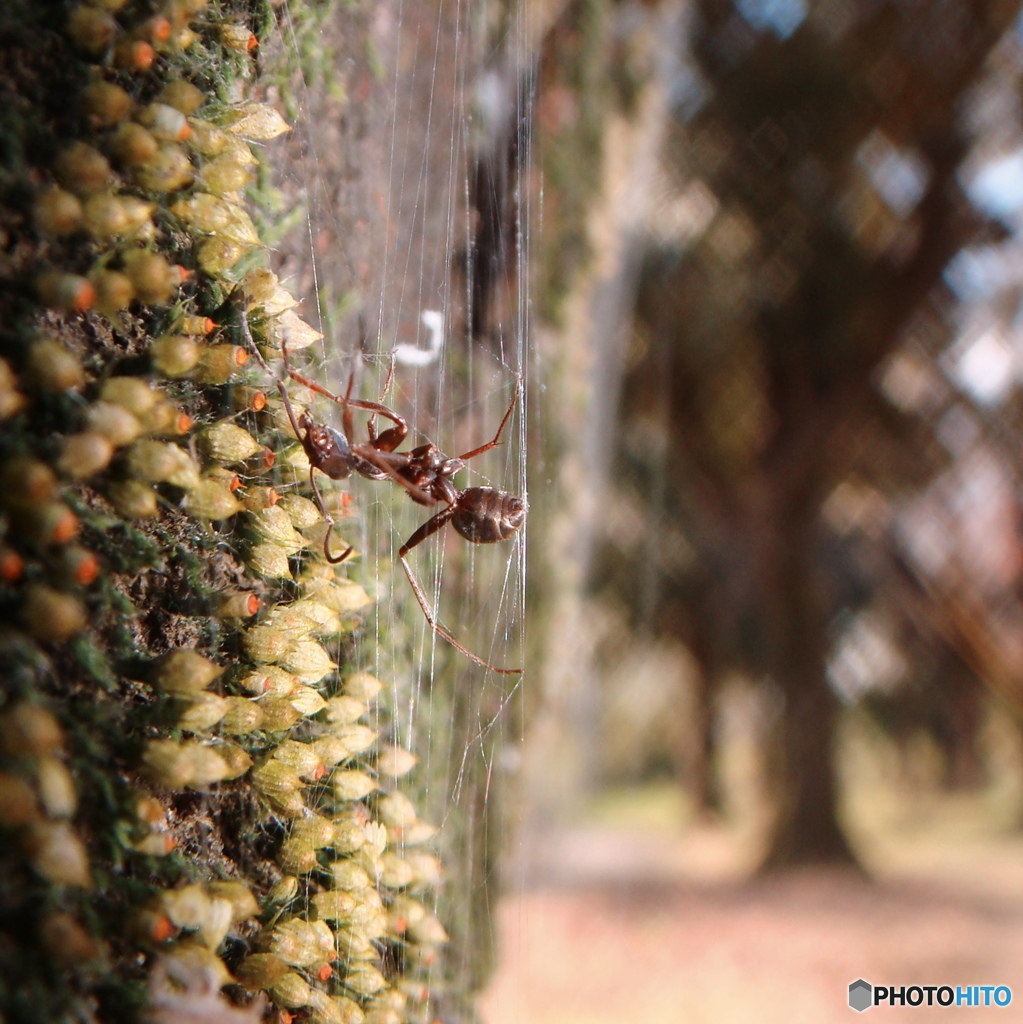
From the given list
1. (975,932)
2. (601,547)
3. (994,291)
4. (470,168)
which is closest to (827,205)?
(994,291)

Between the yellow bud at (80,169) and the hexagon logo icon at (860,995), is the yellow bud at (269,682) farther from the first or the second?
the hexagon logo icon at (860,995)

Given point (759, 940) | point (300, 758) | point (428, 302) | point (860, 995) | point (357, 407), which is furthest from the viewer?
point (759, 940)

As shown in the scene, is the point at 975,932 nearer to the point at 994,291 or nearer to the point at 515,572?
the point at 994,291

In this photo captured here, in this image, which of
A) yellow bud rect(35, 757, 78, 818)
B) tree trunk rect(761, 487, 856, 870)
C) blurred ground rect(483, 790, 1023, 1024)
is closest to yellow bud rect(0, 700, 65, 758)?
yellow bud rect(35, 757, 78, 818)

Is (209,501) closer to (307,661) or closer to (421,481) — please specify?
(307,661)

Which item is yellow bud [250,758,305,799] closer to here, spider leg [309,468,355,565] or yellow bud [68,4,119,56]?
spider leg [309,468,355,565]

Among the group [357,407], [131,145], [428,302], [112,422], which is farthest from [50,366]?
[428,302]
